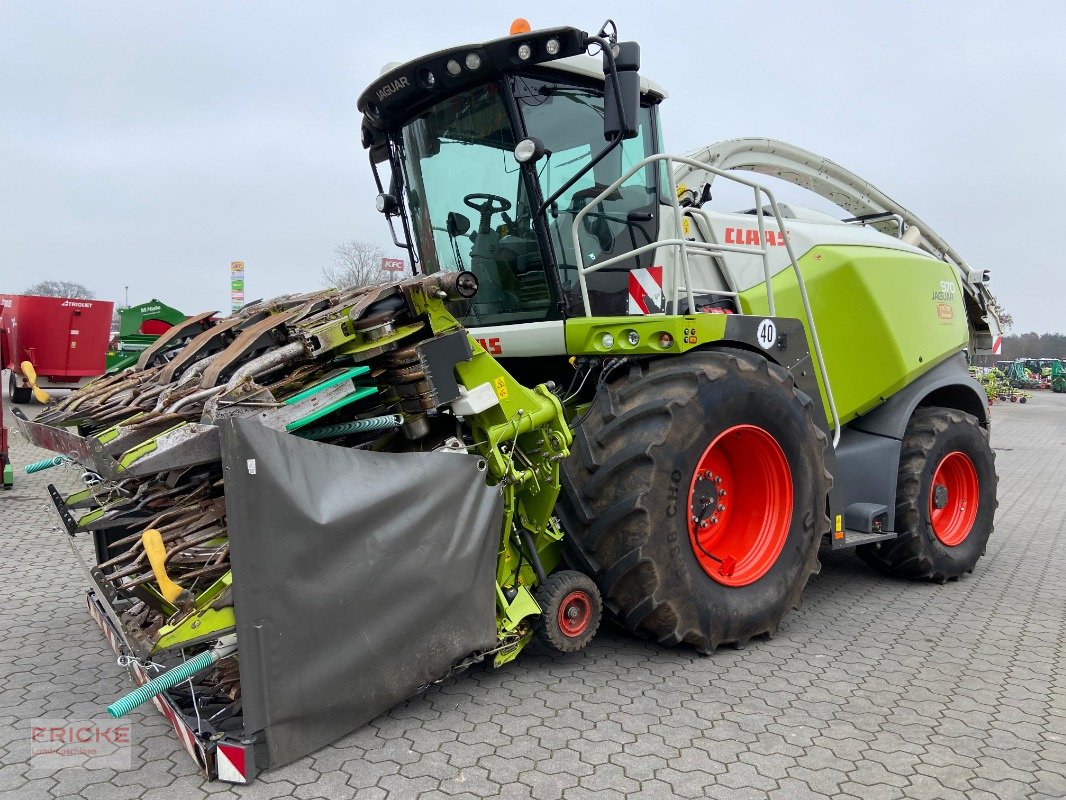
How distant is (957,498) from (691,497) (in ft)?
9.75

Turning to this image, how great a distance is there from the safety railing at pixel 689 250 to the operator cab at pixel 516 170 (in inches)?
3.6

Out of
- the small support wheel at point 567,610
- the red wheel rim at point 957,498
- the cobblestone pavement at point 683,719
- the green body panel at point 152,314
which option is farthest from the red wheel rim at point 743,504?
the green body panel at point 152,314

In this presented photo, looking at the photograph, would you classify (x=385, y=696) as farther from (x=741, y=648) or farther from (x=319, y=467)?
(x=741, y=648)

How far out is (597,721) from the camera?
3.06m

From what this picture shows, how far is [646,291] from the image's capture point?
4.26m

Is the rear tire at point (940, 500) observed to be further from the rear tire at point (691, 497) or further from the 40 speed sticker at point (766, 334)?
the 40 speed sticker at point (766, 334)

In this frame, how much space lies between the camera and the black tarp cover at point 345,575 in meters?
2.54

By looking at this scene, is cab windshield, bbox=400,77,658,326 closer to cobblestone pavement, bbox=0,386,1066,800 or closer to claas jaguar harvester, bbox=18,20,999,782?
claas jaguar harvester, bbox=18,20,999,782

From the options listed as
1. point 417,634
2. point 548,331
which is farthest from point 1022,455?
point 417,634

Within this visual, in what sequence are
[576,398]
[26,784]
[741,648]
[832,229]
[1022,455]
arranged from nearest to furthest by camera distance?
[26,784] < [741,648] < [576,398] < [832,229] < [1022,455]

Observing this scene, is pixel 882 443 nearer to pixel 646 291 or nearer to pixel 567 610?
pixel 646 291

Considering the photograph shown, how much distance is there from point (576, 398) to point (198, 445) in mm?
2005

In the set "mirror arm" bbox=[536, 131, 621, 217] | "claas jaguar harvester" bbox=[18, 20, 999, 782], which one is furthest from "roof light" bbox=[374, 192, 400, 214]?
"mirror arm" bbox=[536, 131, 621, 217]

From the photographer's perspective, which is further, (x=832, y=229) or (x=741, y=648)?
(x=832, y=229)
